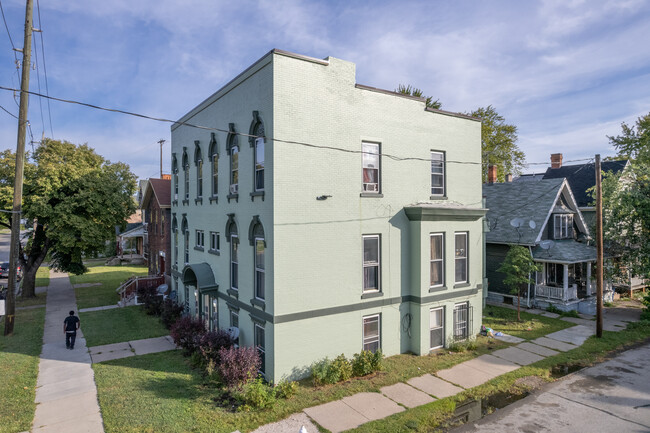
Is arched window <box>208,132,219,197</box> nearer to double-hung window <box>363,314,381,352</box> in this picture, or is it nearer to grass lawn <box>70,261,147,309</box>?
double-hung window <box>363,314,381,352</box>

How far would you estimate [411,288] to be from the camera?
14219mm

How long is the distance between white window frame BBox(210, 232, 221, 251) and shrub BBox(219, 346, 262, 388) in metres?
5.57

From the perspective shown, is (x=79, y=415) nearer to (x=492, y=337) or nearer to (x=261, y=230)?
(x=261, y=230)

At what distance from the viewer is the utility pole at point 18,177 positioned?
55.1ft

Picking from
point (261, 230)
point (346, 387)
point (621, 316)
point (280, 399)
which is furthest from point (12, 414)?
point (621, 316)

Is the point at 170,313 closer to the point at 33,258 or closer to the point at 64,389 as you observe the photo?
the point at 64,389

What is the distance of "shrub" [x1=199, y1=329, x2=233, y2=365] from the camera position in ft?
40.6

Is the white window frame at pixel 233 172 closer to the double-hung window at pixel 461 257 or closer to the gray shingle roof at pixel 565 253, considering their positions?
the double-hung window at pixel 461 257

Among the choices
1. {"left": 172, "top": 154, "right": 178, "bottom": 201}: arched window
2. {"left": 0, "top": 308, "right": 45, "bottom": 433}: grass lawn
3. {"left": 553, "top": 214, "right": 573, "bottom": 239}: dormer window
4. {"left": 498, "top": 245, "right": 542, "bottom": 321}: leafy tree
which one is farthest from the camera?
{"left": 553, "top": 214, "right": 573, "bottom": 239}: dormer window

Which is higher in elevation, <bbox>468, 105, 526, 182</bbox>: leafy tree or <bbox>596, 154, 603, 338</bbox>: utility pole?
<bbox>468, 105, 526, 182</bbox>: leafy tree

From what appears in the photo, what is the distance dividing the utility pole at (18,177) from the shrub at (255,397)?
12.9 m

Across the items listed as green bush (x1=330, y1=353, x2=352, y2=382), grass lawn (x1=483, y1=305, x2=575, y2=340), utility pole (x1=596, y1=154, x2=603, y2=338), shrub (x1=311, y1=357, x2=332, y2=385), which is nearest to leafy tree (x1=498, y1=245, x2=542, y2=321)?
grass lawn (x1=483, y1=305, x2=575, y2=340)

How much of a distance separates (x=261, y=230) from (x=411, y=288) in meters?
6.04

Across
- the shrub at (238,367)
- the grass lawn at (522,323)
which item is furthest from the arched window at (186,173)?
the grass lawn at (522,323)
